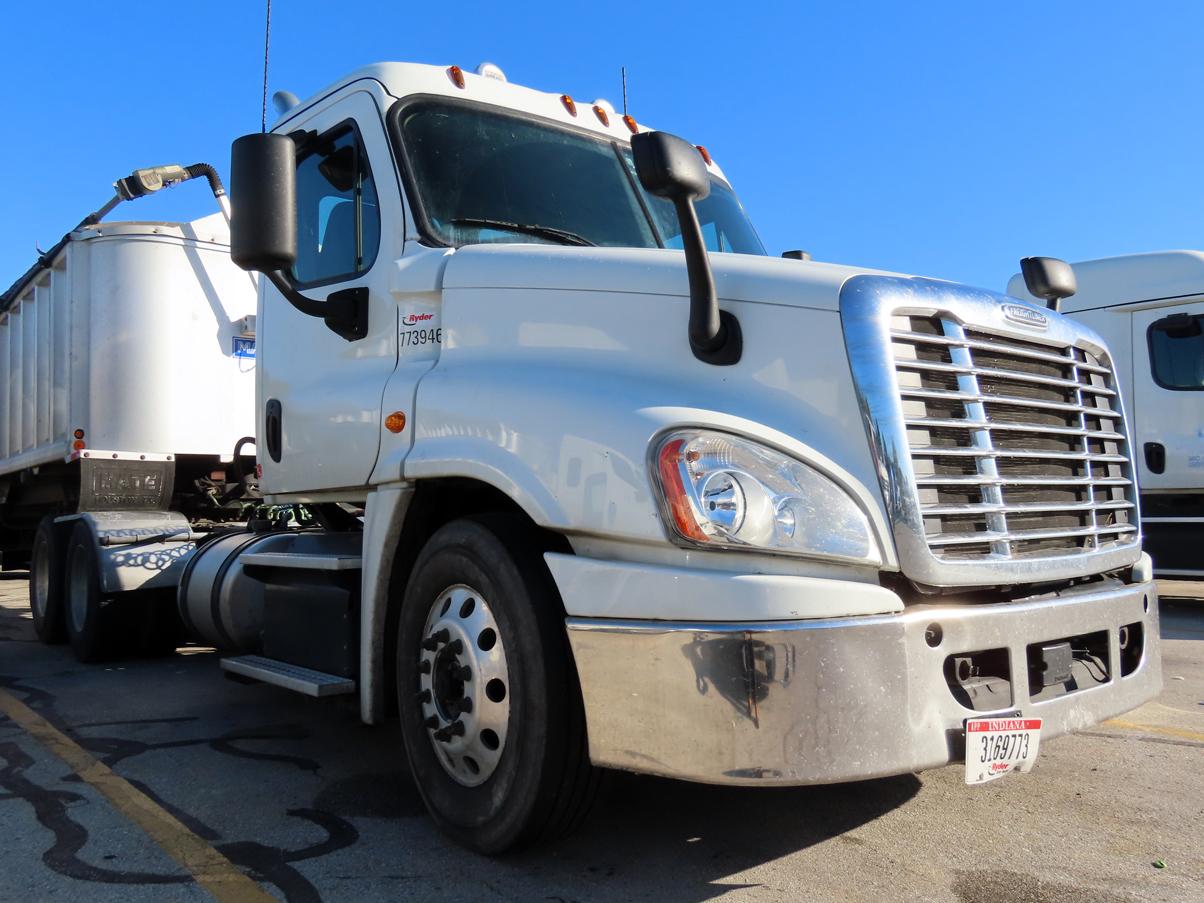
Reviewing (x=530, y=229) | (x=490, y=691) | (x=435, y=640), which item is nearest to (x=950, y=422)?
(x=490, y=691)

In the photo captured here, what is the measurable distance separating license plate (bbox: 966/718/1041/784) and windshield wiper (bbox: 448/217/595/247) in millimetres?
2322

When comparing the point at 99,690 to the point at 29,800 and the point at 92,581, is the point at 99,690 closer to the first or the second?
the point at 92,581

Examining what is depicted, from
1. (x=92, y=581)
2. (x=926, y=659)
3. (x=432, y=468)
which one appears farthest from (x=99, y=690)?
(x=926, y=659)

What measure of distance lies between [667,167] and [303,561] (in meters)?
2.41

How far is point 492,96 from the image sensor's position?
451cm

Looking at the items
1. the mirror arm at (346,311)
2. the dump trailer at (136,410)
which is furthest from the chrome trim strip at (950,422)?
the dump trailer at (136,410)

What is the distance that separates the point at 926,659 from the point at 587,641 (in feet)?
2.94

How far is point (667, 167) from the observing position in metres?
2.89

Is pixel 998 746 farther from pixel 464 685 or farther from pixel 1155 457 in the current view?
pixel 1155 457

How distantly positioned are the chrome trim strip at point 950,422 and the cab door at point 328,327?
1.89 metres

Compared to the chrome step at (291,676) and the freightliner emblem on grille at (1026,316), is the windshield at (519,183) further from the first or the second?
the chrome step at (291,676)

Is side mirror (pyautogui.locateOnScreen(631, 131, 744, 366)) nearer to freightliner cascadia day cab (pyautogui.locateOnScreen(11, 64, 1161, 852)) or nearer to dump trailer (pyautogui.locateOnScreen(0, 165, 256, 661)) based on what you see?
freightliner cascadia day cab (pyautogui.locateOnScreen(11, 64, 1161, 852))

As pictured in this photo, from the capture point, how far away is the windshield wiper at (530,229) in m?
4.07

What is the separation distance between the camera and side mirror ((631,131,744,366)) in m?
2.90
